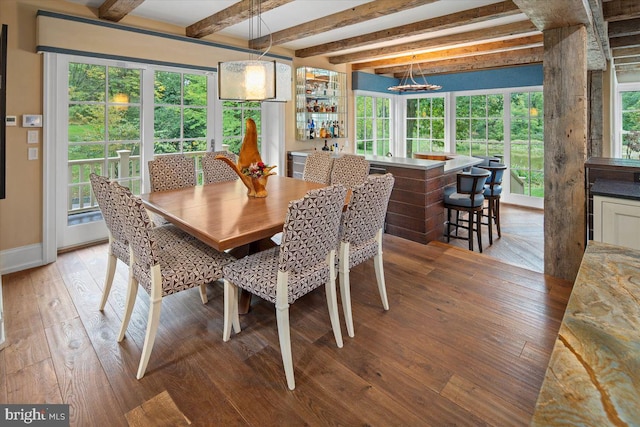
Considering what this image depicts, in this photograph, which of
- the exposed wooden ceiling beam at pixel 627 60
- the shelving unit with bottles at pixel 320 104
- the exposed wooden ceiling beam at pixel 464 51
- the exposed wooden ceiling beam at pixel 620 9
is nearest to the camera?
the exposed wooden ceiling beam at pixel 620 9

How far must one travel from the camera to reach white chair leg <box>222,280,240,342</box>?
6.72 feet

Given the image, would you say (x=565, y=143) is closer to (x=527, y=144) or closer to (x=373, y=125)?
(x=527, y=144)

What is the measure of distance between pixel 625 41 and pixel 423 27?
2550 millimetres

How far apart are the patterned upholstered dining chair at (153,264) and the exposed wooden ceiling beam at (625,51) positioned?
5.74 meters

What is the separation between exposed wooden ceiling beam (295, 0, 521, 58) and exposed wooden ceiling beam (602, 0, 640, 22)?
0.76 m

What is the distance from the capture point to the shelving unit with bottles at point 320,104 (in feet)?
18.4

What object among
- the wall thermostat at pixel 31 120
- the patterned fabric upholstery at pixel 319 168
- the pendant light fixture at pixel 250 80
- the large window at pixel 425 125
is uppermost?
the large window at pixel 425 125

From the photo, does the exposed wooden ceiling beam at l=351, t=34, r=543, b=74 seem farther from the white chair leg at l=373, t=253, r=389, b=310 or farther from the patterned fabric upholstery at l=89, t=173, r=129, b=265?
the patterned fabric upholstery at l=89, t=173, r=129, b=265

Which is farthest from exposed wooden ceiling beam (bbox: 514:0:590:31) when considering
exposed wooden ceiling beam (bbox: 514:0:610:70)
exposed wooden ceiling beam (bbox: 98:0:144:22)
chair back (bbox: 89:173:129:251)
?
exposed wooden ceiling beam (bbox: 98:0:144:22)

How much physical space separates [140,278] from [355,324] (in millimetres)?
1304

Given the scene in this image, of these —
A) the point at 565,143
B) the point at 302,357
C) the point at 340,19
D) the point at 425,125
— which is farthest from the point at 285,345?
the point at 425,125

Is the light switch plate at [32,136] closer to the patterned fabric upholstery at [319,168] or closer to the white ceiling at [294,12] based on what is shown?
the white ceiling at [294,12]

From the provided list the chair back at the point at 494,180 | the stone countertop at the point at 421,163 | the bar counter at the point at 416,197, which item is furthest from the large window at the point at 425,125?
the bar counter at the point at 416,197

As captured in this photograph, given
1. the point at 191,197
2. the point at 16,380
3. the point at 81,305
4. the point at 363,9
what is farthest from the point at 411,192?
the point at 16,380
